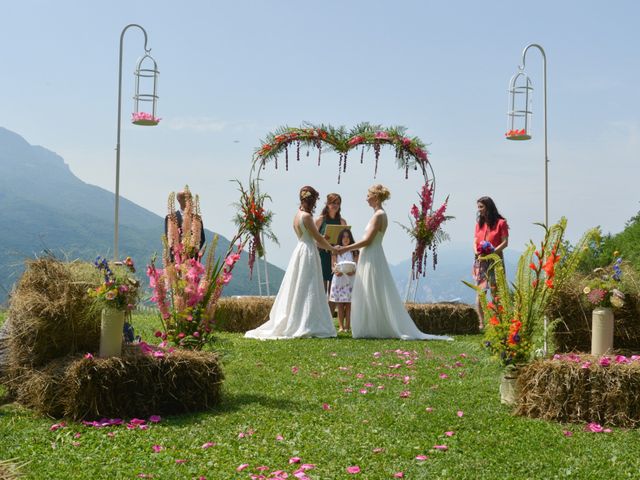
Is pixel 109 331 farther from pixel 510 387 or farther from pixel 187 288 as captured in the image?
pixel 510 387

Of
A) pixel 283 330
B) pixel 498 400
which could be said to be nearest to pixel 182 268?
pixel 498 400

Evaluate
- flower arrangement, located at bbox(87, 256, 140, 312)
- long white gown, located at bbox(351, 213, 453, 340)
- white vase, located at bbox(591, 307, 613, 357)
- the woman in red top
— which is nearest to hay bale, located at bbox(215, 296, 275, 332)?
long white gown, located at bbox(351, 213, 453, 340)

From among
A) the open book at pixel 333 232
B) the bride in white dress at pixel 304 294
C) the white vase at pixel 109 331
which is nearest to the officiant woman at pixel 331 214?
the open book at pixel 333 232

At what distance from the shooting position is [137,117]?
1205 cm

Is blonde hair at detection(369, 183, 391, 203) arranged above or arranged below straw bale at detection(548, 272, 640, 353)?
above

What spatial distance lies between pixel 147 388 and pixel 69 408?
1.84 ft

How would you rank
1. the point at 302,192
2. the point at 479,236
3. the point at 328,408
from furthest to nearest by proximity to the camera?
the point at 479,236 → the point at 302,192 → the point at 328,408

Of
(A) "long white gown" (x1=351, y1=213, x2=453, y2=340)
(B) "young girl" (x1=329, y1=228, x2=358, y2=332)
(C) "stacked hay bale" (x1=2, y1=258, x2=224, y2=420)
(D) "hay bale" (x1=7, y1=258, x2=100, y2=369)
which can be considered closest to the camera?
(C) "stacked hay bale" (x1=2, y1=258, x2=224, y2=420)

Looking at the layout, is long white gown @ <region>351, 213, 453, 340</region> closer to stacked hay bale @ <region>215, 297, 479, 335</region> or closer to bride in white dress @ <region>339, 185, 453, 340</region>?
bride in white dress @ <region>339, 185, 453, 340</region>

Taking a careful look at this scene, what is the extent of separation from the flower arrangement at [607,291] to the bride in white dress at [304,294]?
456 centimetres

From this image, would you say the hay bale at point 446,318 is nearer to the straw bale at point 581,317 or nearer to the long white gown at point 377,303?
the long white gown at point 377,303

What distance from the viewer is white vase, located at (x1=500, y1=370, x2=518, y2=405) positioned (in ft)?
20.2

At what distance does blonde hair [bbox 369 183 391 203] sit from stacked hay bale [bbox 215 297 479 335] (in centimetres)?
230

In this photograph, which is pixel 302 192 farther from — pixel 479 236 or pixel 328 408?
pixel 328 408
